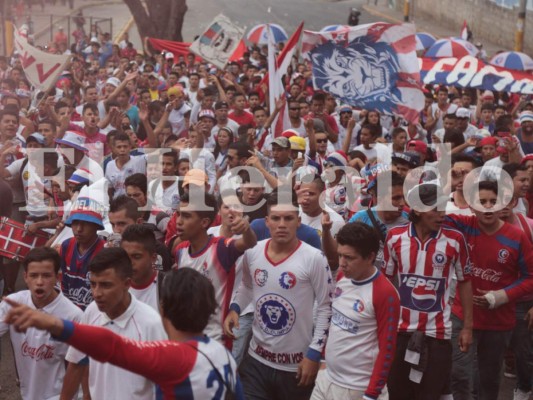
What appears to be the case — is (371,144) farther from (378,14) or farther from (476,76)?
(378,14)

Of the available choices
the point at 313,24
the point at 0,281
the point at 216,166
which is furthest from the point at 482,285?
the point at 313,24

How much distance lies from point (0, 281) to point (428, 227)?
3823 mm

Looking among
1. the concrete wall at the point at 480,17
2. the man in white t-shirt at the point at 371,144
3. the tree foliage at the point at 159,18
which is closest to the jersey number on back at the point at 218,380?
the man in white t-shirt at the point at 371,144

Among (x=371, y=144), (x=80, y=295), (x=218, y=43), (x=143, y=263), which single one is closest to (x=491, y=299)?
(x=143, y=263)

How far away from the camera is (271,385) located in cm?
576

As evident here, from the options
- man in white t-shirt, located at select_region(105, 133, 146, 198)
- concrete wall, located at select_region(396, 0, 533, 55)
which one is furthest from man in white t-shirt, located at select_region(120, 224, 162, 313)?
concrete wall, located at select_region(396, 0, 533, 55)

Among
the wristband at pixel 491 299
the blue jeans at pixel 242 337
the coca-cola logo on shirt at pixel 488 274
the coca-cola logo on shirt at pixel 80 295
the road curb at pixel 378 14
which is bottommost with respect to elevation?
the blue jeans at pixel 242 337

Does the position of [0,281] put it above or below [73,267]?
below

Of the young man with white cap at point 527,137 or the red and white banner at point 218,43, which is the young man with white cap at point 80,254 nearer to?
the young man with white cap at point 527,137

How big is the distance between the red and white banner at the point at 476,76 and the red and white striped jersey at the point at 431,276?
40.3 ft

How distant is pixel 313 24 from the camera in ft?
150

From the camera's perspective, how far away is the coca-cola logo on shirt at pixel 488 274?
21.6 ft

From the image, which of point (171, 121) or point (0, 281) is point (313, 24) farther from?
point (0, 281)

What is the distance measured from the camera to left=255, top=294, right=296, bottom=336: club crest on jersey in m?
5.64
